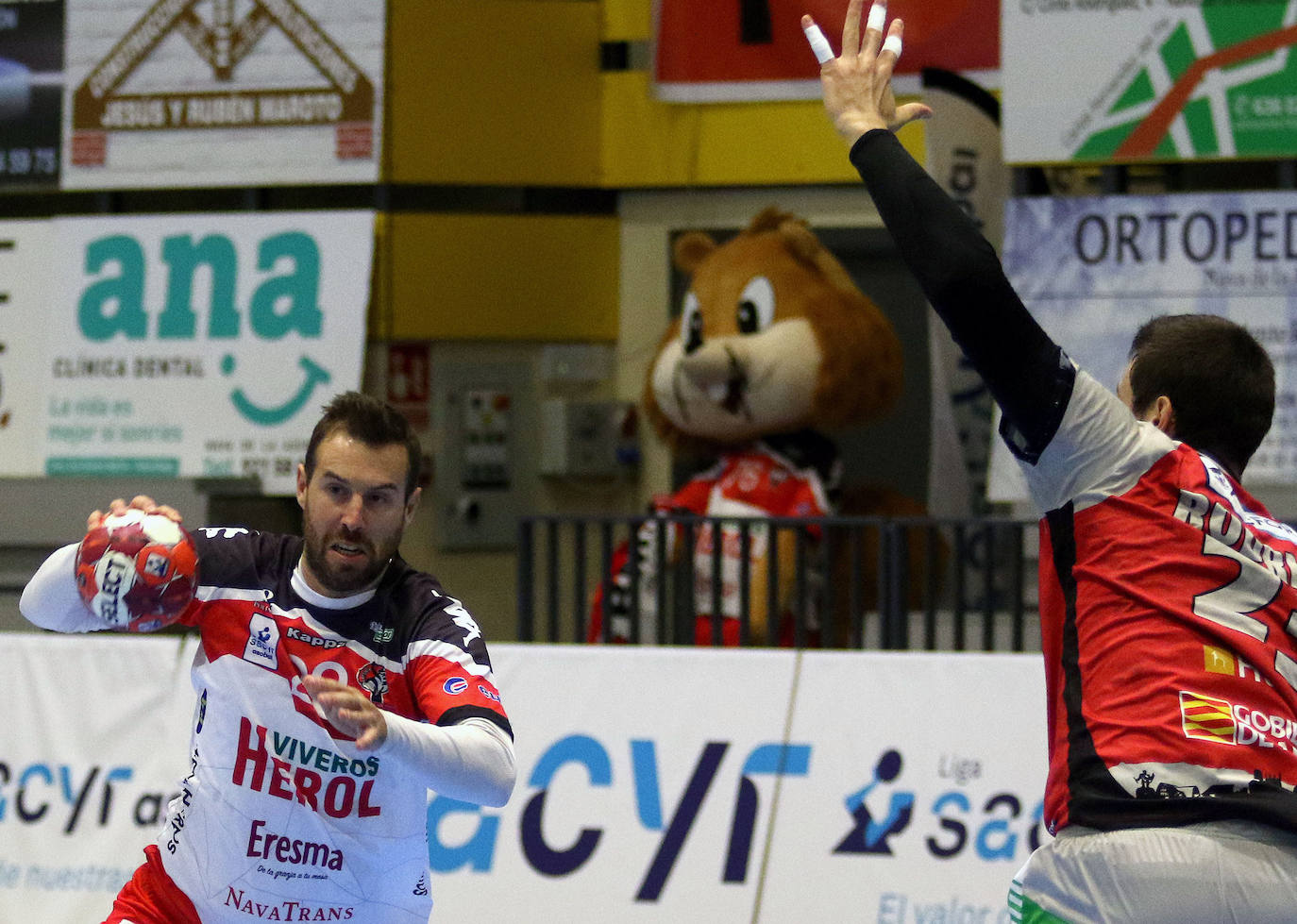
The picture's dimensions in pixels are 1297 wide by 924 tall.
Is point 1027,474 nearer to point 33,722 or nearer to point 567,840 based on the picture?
point 567,840

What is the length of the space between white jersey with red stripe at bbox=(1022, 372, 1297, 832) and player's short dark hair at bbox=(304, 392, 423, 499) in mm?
1258

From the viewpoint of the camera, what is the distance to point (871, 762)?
5.85 m

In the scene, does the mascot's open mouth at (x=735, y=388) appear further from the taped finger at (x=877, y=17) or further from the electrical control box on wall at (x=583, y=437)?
the taped finger at (x=877, y=17)

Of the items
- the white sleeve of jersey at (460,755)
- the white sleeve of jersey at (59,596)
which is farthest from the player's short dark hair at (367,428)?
the white sleeve of jersey at (460,755)

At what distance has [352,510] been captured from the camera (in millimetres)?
3420

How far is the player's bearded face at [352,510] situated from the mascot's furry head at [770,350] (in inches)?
170

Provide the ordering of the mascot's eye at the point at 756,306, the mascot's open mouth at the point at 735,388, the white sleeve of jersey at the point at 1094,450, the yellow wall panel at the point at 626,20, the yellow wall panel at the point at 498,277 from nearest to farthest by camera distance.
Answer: the white sleeve of jersey at the point at 1094,450 < the mascot's open mouth at the point at 735,388 < the mascot's eye at the point at 756,306 < the yellow wall panel at the point at 498,277 < the yellow wall panel at the point at 626,20

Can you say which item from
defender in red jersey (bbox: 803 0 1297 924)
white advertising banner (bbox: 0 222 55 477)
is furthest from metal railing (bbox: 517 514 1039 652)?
defender in red jersey (bbox: 803 0 1297 924)

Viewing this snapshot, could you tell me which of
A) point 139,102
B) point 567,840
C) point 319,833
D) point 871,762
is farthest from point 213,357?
point 319,833

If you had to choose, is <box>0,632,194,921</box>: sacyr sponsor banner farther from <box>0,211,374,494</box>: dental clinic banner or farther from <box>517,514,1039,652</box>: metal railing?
<box>0,211,374,494</box>: dental clinic banner

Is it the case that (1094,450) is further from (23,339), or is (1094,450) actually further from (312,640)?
(23,339)

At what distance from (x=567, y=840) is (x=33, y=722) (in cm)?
192

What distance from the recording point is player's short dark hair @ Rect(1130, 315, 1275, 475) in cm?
289

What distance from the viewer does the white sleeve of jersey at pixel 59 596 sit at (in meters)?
3.36
